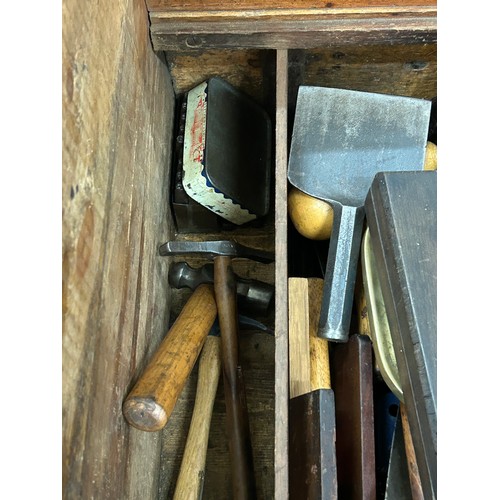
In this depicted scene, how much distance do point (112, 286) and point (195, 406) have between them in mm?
422

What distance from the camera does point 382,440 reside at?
1.17 m

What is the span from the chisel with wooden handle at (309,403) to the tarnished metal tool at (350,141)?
0.55 ft


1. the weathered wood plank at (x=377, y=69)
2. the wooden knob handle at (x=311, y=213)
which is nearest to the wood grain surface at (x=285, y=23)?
the weathered wood plank at (x=377, y=69)

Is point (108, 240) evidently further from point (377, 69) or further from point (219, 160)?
point (377, 69)

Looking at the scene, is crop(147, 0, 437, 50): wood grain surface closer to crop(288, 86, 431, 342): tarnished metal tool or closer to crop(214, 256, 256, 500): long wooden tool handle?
crop(288, 86, 431, 342): tarnished metal tool

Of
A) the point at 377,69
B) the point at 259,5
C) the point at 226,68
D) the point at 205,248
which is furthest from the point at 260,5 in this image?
the point at 205,248

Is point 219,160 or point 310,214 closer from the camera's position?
point 310,214

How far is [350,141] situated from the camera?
1.28 meters

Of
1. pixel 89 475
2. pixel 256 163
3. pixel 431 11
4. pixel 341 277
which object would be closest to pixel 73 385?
pixel 89 475

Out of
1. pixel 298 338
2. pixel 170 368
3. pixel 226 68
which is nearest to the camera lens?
pixel 170 368

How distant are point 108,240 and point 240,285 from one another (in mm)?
463

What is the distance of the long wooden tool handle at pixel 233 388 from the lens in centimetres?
122

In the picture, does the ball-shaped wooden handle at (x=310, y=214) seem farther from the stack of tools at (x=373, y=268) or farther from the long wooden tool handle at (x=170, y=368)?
the long wooden tool handle at (x=170, y=368)
